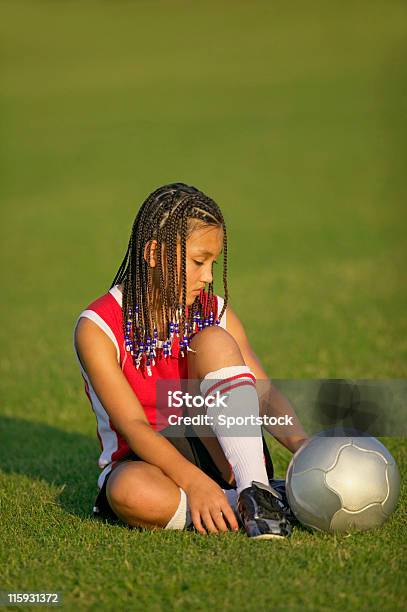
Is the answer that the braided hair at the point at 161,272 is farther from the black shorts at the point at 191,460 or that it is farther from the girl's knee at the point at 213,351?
the black shorts at the point at 191,460

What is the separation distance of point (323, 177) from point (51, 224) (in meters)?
6.73

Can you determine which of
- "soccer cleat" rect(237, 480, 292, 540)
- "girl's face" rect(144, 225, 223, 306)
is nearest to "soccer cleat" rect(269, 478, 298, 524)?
"soccer cleat" rect(237, 480, 292, 540)

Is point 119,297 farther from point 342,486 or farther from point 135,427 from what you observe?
point 342,486

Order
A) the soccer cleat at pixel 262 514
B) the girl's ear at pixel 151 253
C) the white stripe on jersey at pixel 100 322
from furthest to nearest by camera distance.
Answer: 1. the girl's ear at pixel 151 253
2. the white stripe on jersey at pixel 100 322
3. the soccer cleat at pixel 262 514

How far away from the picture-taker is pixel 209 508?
427 cm

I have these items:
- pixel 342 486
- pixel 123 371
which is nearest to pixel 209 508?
pixel 342 486

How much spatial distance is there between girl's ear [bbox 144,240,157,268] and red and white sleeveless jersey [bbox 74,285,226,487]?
21cm

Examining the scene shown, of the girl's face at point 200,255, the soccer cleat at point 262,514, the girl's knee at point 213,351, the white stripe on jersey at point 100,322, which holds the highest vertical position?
the girl's face at point 200,255

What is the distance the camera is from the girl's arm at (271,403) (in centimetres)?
493

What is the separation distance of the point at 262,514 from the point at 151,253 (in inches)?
51.9

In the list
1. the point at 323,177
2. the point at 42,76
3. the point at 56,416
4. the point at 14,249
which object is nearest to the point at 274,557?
the point at 56,416

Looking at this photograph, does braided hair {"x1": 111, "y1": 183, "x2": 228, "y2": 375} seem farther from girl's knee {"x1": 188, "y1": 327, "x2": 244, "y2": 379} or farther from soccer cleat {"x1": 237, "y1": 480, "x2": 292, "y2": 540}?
soccer cleat {"x1": 237, "y1": 480, "x2": 292, "y2": 540}

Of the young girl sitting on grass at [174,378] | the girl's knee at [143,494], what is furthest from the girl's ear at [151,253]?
the girl's knee at [143,494]

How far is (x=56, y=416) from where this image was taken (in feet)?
25.6
